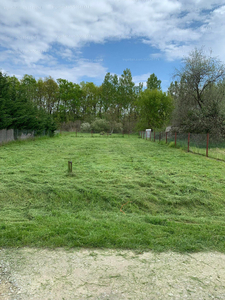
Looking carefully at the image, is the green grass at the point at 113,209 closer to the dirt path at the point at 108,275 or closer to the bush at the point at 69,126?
the dirt path at the point at 108,275

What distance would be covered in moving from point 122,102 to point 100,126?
1110 cm

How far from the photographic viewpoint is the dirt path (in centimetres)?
191

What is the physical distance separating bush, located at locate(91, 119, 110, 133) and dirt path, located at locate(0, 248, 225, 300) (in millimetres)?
40326

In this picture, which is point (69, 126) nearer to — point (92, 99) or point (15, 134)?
point (92, 99)

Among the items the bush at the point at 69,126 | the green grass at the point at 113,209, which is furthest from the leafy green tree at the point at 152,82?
the green grass at the point at 113,209

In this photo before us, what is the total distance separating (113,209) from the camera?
4.11 metres

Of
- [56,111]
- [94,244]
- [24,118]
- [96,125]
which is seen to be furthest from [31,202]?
[56,111]

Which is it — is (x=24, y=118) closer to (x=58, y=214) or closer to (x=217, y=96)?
(x=217, y=96)

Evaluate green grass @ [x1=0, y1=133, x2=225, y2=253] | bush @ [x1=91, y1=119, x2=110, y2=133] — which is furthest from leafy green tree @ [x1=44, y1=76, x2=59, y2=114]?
green grass @ [x1=0, y1=133, x2=225, y2=253]

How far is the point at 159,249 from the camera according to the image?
2.67 meters

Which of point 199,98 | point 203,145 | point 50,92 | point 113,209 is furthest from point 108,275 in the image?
point 50,92

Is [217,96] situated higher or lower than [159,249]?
higher

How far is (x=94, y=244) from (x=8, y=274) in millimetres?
991

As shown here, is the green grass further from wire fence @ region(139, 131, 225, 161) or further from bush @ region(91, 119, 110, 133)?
bush @ region(91, 119, 110, 133)
